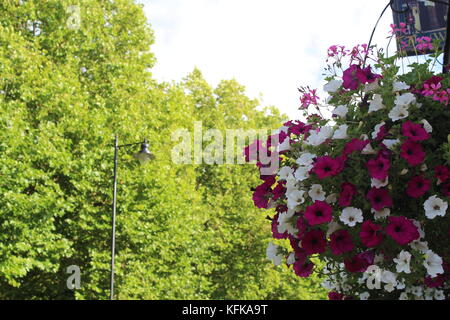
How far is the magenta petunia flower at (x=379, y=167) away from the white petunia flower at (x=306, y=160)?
0.39 metres

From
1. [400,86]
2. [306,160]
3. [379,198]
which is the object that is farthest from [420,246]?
[400,86]

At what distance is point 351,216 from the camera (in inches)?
131

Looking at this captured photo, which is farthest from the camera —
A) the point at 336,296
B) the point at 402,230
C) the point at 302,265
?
the point at 336,296

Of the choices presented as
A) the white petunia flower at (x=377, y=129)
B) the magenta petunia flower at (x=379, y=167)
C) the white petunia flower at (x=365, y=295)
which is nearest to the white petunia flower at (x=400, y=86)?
the white petunia flower at (x=377, y=129)

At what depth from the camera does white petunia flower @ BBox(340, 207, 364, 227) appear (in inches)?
130

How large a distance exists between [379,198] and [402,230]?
8.0 inches

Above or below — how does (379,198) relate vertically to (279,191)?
below

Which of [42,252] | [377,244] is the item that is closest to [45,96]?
[42,252]

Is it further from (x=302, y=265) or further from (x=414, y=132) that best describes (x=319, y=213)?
(x=414, y=132)

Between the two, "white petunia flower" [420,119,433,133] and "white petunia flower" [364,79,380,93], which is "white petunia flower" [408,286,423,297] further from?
"white petunia flower" [364,79,380,93]

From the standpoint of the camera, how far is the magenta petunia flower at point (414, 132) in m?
3.26

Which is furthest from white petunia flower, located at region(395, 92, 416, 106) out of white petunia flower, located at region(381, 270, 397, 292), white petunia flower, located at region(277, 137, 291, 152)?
white petunia flower, located at region(381, 270, 397, 292)
